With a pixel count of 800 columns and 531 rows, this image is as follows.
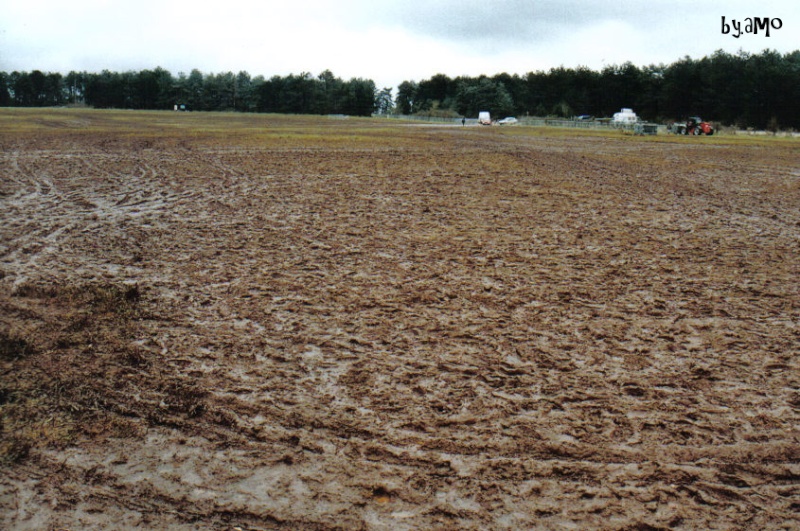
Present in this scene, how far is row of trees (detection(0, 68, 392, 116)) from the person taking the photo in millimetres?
141125

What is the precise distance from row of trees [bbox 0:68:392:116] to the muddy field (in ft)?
438

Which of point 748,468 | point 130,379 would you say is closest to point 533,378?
point 748,468

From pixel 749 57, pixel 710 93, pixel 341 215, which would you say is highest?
pixel 749 57

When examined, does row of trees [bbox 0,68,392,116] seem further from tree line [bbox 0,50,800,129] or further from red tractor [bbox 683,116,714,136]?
red tractor [bbox 683,116,714,136]

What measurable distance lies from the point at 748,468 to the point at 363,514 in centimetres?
209

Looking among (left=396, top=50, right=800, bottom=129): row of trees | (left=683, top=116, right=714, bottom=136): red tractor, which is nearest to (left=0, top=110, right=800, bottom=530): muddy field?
(left=683, top=116, right=714, bottom=136): red tractor

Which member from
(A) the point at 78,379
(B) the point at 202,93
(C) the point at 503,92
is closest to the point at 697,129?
(A) the point at 78,379

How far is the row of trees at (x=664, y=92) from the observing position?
87438mm

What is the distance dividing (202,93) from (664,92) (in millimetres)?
99068

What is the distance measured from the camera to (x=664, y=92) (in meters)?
103

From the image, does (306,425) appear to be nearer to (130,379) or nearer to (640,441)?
(130,379)

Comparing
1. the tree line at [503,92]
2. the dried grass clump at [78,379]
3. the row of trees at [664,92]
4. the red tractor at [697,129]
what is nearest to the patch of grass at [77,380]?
the dried grass clump at [78,379]

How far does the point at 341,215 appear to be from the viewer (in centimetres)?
1070

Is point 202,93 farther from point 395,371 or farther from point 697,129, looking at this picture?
point 395,371
